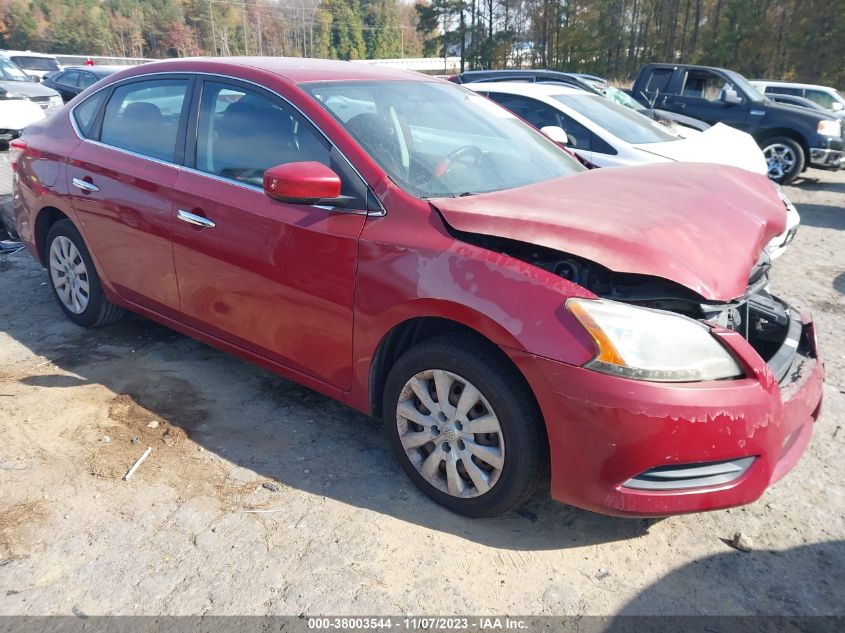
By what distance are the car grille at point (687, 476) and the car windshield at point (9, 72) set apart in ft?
54.1

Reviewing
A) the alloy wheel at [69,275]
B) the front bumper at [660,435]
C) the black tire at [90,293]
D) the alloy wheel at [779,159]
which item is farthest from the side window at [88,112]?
the alloy wheel at [779,159]

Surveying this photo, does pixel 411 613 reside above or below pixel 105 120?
below

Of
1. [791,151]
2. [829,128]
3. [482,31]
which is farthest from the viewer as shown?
[482,31]

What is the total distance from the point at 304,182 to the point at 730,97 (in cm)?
1127

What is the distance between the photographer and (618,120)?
7.33 m

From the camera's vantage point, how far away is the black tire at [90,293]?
418 cm

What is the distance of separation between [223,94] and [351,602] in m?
2.49

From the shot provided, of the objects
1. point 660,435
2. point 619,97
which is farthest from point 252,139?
point 619,97

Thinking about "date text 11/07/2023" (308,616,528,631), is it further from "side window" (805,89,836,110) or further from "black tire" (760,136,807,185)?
"side window" (805,89,836,110)

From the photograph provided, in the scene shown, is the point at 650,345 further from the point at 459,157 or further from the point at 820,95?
the point at 820,95

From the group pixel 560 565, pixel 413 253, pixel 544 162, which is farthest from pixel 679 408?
pixel 544 162

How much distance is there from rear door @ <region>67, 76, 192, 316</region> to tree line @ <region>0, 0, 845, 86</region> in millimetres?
34291

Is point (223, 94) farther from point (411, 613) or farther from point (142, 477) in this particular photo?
point (411, 613)

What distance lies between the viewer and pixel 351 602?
7.47 ft
